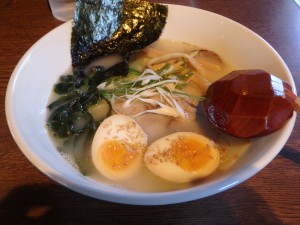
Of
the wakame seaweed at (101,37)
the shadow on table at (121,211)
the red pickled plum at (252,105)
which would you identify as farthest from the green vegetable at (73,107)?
the red pickled plum at (252,105)

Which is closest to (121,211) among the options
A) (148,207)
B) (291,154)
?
(148,207)

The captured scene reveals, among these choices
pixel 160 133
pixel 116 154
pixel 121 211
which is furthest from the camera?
pixel 160 133

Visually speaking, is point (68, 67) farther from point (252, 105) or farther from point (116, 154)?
point (252, 105)

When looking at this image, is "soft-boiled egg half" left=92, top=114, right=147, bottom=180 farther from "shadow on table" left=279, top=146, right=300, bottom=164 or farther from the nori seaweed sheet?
"shadow on table" left=279, top=146, right=300, bottom=164

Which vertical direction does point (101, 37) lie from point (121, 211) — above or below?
above

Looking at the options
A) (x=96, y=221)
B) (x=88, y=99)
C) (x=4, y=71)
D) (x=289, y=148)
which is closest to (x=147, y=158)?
(x=96, y=221)

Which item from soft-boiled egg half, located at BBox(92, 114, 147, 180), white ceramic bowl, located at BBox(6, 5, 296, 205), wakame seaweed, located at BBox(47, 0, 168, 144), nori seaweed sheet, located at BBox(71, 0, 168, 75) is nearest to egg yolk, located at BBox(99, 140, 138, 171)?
soft-boiled egg half, located at BBox(92, 114, 147, 180)

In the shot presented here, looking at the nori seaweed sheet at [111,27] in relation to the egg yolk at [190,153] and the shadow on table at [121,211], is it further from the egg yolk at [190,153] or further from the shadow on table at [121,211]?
the shadow on table at [121,211]

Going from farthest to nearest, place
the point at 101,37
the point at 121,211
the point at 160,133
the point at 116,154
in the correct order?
the point at 101,37
the point at 160,133
the point at 116,154
the point at 121,211
